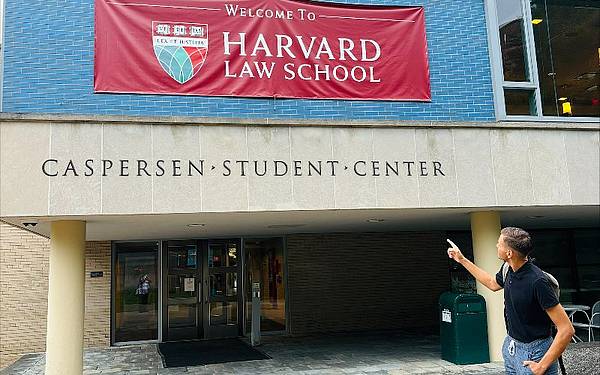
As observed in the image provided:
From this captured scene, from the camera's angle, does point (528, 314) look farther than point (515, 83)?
No

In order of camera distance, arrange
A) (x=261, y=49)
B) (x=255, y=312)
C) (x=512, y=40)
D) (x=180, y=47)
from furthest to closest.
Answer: (x=255, y=312), (x=512, y=40), (x=261, y=49), (x=180, y=47)

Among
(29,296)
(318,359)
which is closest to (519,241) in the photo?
(318,359)

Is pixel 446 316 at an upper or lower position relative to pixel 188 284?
lower

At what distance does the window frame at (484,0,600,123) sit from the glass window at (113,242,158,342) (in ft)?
28.5

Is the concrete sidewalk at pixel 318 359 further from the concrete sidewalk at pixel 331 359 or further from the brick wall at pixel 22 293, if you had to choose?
the brick wall at pixel 22 293

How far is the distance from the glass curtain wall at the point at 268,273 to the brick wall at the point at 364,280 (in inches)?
10.8

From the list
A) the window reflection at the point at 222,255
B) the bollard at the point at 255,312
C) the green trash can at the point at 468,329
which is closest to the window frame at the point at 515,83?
the green trash can at the point at 468,329

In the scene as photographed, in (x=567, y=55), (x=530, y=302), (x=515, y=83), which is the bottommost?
(x=530, y=302)

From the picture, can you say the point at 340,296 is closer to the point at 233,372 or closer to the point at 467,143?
the point at 233,372

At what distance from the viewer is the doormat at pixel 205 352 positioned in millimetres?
10938

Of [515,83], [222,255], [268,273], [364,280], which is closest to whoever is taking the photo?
[515,83]

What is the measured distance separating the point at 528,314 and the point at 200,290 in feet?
37.2

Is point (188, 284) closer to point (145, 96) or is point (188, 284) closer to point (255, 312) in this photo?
point (255, 312)

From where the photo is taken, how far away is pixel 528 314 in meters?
3.71
